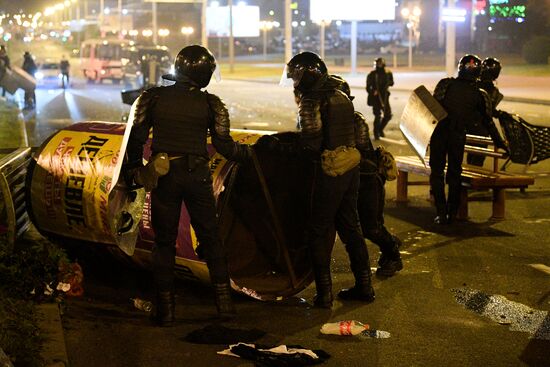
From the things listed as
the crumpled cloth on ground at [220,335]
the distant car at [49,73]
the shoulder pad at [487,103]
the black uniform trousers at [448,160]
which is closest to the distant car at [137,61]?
the distant car at [49,73]

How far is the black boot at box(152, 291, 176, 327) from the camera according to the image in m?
6.27

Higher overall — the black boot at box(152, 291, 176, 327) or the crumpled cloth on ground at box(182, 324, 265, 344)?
the black boot at box(152, 291, 176, 327)

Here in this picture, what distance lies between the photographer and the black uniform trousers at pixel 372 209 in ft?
24.1

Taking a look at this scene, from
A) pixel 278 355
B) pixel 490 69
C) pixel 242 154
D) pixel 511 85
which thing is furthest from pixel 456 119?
pixel 511 85

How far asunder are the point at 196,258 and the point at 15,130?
14.5 metres

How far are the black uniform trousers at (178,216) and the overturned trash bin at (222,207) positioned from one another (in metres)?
0.34

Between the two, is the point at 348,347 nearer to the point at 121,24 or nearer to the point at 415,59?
the point at 415,59

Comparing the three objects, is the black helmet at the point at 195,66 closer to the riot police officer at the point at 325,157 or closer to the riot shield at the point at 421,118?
the riot police officer at the point at 325,157

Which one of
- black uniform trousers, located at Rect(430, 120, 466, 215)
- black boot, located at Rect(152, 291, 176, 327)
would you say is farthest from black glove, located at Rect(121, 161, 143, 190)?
black uniform trousers, located at Rect(430, 120, 466, 215)

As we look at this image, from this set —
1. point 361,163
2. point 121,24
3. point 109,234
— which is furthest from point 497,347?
point 121,24

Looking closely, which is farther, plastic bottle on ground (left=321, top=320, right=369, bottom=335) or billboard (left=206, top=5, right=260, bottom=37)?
billboard (left=206, top=5, right=260, bottom=37)

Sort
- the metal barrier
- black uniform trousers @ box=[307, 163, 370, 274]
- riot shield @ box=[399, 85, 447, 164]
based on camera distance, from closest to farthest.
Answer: black uniform trousers @ box=[307, 163, 370, 274] < the metal barrier < riot shield @ box=[399, 85, 447, 164]

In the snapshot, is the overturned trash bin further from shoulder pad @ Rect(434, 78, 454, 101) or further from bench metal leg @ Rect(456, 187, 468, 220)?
bench metal leg @ Rect(456, 187, 468, 220)

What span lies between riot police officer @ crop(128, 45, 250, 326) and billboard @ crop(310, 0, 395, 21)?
48095 millimetres
